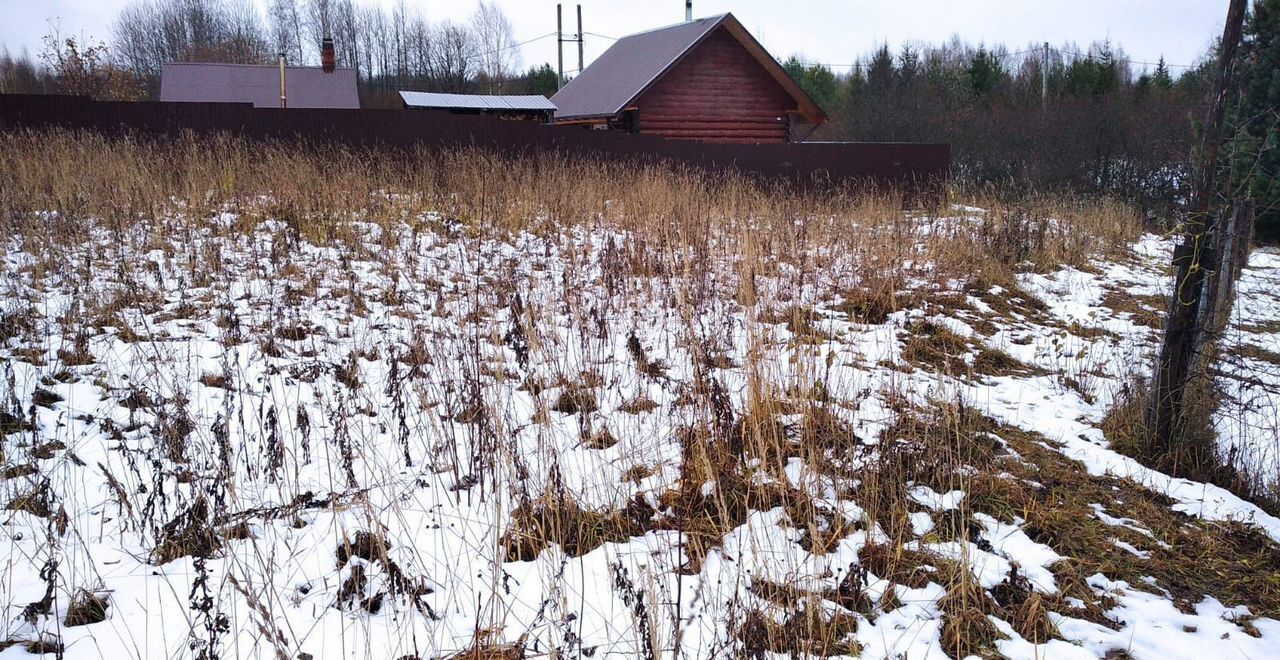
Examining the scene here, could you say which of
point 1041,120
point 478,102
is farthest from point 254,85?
point 1041,120

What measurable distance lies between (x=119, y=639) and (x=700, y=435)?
2.24 meters

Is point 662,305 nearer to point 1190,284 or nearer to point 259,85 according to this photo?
point 1190,284

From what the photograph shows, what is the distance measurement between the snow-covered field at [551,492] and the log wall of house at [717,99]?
14114mm

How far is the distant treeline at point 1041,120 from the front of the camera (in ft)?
62.3

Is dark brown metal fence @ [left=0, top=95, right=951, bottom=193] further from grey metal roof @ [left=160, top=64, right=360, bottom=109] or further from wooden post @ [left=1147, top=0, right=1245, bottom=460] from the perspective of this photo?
grey metal roof @ [left=160, top=64, right=360, bottom=109]

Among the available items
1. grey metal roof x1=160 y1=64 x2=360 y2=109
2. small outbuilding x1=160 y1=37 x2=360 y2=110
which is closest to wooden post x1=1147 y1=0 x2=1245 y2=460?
small outbuilding x1=160 y1=37 x2=360 y2=110

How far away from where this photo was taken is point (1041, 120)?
22.4 m

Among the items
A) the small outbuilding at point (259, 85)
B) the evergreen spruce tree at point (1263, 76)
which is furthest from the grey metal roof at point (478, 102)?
the evergreen spruce tree at point (1263, 76)

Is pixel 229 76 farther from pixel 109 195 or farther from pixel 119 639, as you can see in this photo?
pixel 119 639

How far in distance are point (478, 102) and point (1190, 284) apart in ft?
74.3

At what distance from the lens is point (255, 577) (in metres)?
2.75

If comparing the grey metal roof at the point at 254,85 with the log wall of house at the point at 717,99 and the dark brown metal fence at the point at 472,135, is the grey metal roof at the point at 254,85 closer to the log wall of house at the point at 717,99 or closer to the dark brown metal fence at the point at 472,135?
the log wall of house at the point at 717,99

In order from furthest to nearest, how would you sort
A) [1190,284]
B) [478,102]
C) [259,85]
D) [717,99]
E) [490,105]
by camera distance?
[259,85] → [478,102] → [490,105] → [717,99] → [1190,284]

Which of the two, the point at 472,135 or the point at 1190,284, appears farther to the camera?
the point at 472,135
